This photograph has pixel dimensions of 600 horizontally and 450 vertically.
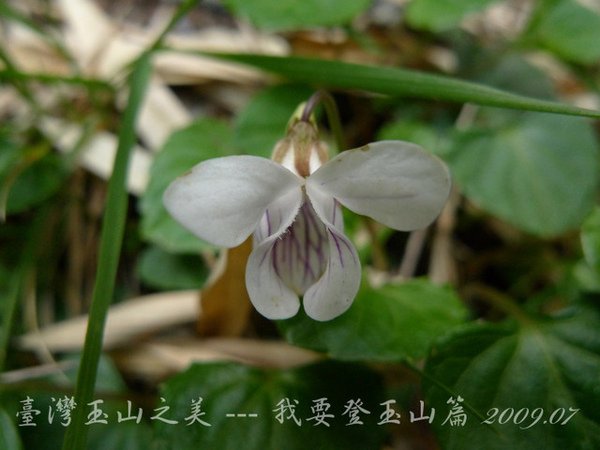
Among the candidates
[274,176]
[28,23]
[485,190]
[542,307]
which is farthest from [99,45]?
[542,307]

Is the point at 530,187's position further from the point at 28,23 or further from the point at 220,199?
the point at 28,23

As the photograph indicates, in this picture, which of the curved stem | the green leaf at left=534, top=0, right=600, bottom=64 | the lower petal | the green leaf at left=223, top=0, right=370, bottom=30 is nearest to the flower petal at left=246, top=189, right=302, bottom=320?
the lower petal

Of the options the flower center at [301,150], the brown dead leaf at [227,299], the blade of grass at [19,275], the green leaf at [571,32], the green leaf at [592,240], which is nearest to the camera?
the flower center at [301,150]

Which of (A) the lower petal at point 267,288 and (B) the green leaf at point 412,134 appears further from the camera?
(B) the green leaf at point 412,134

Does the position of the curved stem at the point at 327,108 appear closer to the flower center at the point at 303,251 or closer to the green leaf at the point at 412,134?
the flower center at the point at 303,251

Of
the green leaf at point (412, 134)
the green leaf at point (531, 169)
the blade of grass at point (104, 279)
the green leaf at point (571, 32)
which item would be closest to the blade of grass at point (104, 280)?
the blade of grass at point (104, 279)

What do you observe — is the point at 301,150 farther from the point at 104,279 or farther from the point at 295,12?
the point at 295,12

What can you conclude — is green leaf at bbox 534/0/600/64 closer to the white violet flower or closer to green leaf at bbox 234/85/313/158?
green leaf at bbox 234/85/313/158
